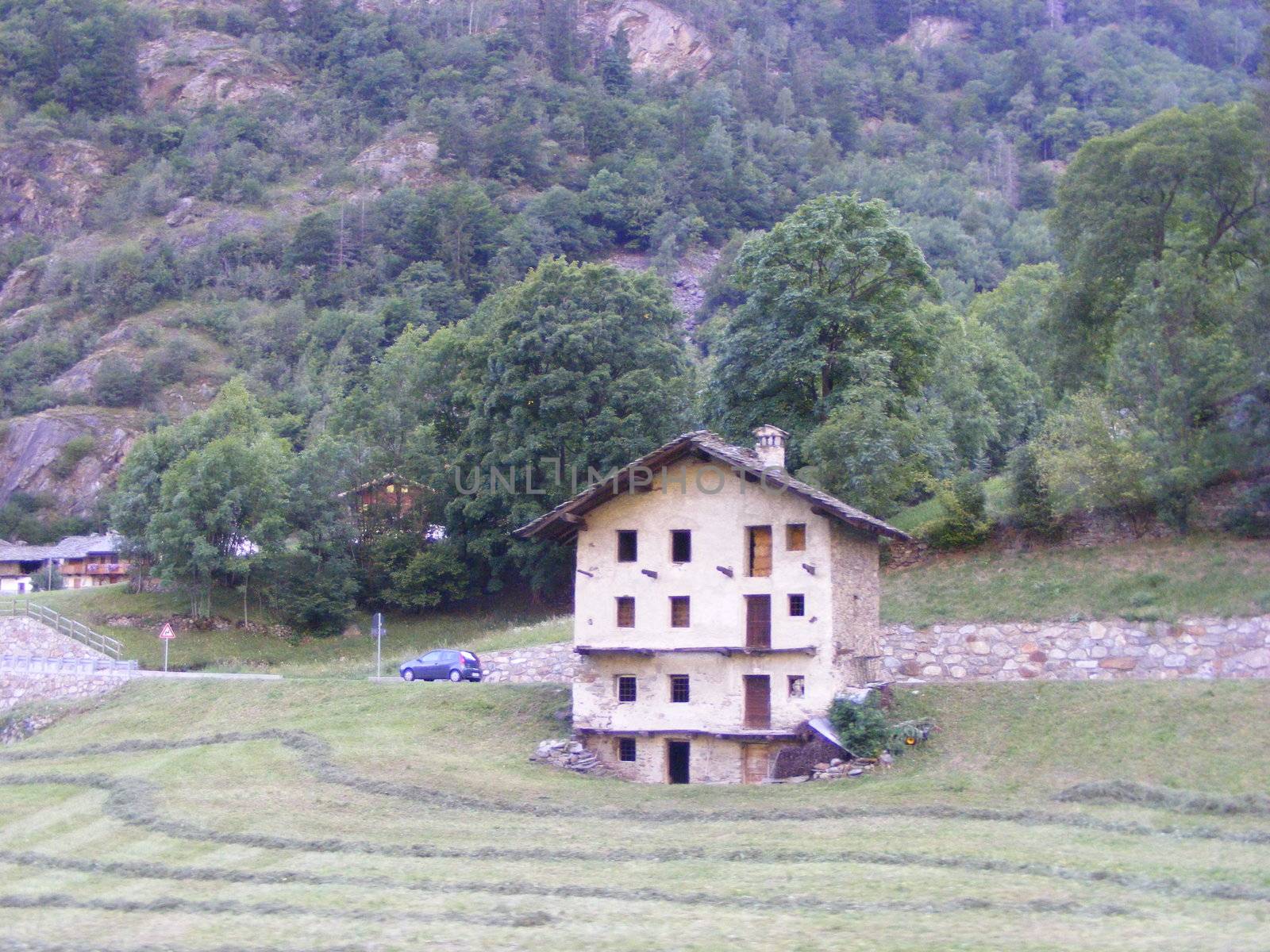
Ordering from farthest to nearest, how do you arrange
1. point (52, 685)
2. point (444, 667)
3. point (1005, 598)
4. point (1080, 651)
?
point (52, 685) < point (444, 667) < point (1005, 598) < point (1080, 651)

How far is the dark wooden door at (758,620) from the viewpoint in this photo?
39531 mm

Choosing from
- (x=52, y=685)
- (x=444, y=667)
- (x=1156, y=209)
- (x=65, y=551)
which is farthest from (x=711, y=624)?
(x=65, y=551)

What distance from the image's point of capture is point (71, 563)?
333ft

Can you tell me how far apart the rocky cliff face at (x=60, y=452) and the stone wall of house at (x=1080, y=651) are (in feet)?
300

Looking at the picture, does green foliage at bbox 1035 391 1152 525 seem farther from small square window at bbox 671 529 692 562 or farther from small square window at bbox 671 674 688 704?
small square window at bbox 671 674 688 704

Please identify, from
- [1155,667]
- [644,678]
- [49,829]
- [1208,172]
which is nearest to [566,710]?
[644,678]

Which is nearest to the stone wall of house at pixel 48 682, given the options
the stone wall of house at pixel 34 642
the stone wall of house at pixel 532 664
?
the stone wall of house at pixel 34 642

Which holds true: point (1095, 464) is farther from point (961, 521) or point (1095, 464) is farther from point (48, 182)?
point (48, 182)

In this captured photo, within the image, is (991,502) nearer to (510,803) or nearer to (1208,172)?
(1208,172)

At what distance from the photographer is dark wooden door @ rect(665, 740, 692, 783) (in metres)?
39.6

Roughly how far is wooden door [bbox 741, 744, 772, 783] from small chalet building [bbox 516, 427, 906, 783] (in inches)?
1.8

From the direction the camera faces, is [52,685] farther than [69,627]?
No

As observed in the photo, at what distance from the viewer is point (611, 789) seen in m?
36.1

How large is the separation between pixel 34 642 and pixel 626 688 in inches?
1348
